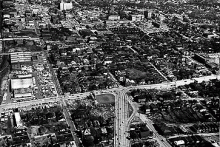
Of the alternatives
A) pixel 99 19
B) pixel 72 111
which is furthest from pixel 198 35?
pixel 72 111

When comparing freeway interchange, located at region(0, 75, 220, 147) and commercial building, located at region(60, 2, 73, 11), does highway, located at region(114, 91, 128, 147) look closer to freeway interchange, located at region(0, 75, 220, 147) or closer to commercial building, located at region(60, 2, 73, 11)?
freeway interchange, located at region(0, 75, 220, 147)

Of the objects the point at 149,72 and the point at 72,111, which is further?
the point at 149,72

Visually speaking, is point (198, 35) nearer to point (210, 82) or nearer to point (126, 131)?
point (210, 82)

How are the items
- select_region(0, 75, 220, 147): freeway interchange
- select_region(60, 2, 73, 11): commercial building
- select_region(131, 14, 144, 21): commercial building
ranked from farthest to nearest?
select_region(60, 2, 73, 11): commercial building
select_region(131, 14, 144, 21): commercial building
select_region(0, 75, 220, 147): freeway interchange

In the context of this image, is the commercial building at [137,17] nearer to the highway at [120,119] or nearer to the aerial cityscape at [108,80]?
the aerial cityscape at [108,80]

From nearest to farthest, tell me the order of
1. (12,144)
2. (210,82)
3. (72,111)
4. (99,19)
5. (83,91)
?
(12,144) → (72,111) → (83,91) → (210,82) → (99,19)

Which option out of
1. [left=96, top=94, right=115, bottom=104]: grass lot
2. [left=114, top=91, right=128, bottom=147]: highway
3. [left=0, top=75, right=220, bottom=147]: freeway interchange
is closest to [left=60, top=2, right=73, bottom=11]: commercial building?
[left=0, top=75, right=220, bottom=147]: freeway interchange

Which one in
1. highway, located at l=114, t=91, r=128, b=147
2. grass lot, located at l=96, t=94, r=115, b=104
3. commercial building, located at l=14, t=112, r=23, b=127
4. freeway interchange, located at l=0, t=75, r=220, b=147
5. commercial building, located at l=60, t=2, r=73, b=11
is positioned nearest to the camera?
highway, located at l=114, t=91, r=128, b=147
